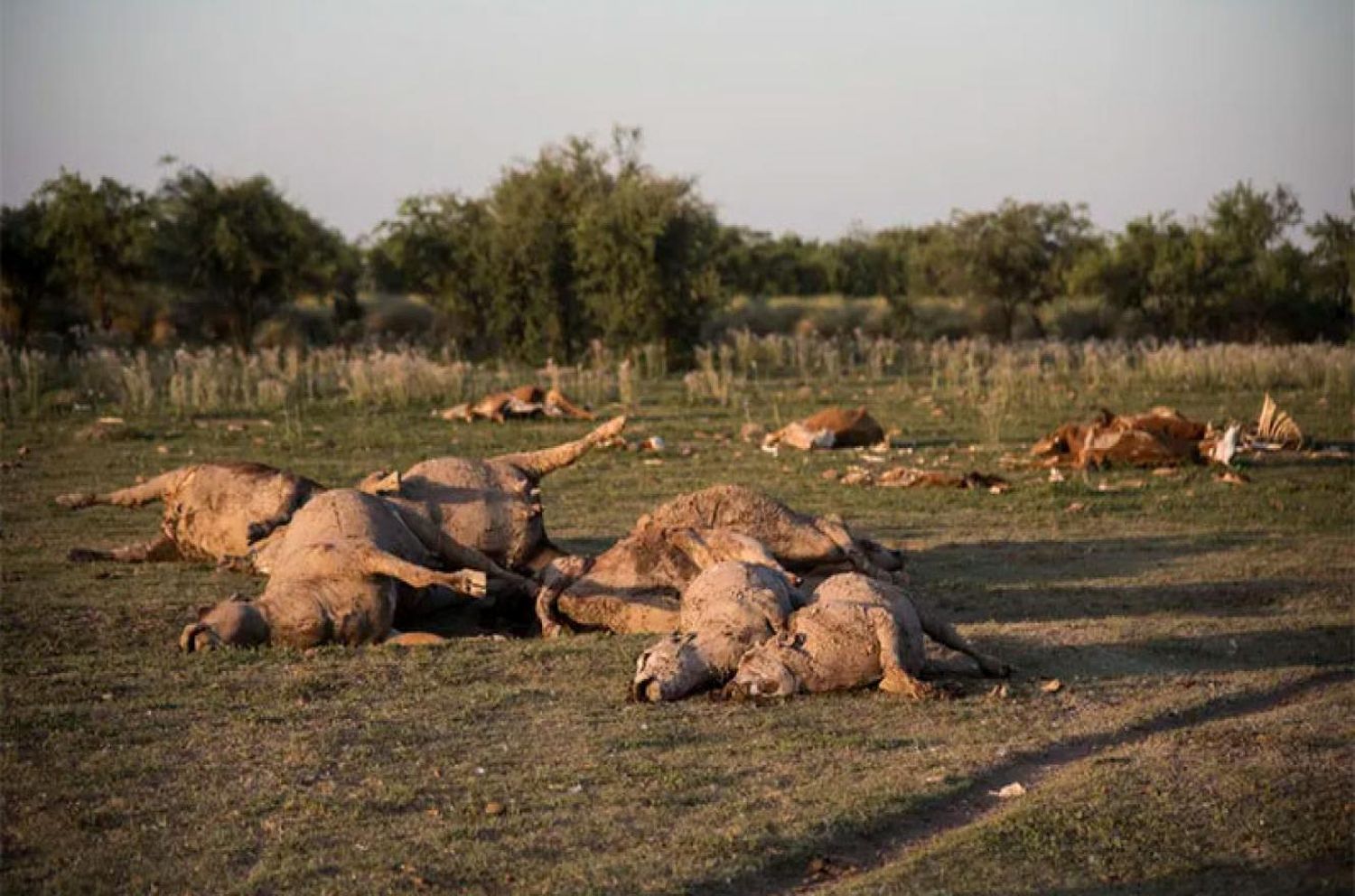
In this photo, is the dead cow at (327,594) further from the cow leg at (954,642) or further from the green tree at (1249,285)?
the green tree at (1249,285)

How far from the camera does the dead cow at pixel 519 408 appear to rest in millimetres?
21766

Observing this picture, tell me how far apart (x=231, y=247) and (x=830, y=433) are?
62.0ft

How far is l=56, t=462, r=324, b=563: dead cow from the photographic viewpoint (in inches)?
427

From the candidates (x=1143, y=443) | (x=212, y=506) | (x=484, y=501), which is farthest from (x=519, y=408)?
(x=484, y=501)

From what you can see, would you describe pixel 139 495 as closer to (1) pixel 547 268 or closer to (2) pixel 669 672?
(2) pixel 669 672

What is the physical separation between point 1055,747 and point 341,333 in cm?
3763

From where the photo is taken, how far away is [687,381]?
25.0 metres

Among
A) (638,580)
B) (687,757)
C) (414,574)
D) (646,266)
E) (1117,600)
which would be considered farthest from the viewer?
(646,266)

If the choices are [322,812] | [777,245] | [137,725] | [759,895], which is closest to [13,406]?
[137,725]

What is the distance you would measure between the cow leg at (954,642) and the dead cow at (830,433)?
10.8 metres

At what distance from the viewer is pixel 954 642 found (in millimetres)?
8297

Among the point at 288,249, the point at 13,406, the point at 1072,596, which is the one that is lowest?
the point at 1072,596

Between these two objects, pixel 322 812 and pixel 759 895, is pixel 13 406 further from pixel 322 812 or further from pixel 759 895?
pixel 759 895

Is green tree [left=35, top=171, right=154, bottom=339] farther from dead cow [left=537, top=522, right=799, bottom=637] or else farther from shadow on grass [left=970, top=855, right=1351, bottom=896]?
shadow on grass [left=970, top=855, right=1351, bottom=896]
